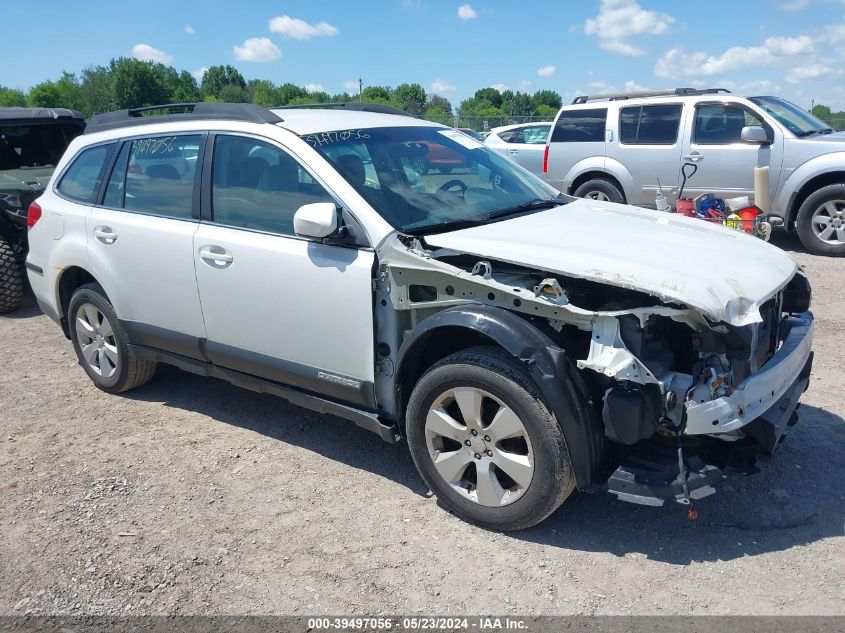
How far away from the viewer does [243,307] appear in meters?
3.96

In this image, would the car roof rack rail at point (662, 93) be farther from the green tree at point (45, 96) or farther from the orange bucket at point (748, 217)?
the green tree at point (45, 96)

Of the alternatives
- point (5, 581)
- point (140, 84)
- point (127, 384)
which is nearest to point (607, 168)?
point (127, 384)

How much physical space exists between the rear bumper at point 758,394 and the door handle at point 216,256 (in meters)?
2.48

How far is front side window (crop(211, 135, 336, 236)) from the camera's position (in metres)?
3.81

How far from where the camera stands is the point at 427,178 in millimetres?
4000

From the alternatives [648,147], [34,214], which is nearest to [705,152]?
[648,147]

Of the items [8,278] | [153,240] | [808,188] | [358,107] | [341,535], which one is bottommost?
[341,535]

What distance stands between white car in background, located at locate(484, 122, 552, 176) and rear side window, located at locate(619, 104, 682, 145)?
6.34 feet

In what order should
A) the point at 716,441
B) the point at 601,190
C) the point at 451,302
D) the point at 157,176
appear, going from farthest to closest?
the point at 601,190 < the point at 157,176 < the point at 451,302 < the point at 716,441

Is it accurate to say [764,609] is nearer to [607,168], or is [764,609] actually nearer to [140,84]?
[607,168]

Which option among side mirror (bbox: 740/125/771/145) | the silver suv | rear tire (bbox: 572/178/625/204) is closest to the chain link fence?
the silver suv

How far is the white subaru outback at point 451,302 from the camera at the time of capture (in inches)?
115

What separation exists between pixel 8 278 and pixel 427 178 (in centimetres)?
538

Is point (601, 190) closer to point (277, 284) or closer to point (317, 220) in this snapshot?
point (277, 284)
